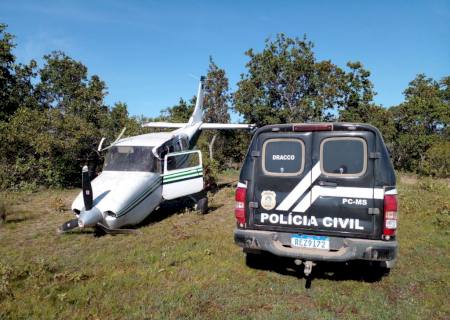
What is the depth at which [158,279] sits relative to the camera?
562 centimetres

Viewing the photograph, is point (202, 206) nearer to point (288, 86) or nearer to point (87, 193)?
point (87, 193)

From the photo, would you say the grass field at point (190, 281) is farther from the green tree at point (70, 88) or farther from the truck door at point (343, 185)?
the green tree at point (70, 88)

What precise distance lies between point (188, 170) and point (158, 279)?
17.7 feet

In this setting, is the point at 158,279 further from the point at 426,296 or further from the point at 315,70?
the point at 315,70

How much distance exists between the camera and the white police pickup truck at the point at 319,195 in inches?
191

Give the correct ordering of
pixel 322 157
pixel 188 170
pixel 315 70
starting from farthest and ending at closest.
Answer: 1. pixel 315 70
2. pixel 188 170
3. pixel 322 157

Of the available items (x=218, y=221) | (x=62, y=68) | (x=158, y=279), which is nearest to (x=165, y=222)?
(x=218, y=221)

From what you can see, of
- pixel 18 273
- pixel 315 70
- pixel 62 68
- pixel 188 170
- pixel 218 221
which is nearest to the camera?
pixel 18 273

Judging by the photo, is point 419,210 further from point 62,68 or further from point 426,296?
point 62,68

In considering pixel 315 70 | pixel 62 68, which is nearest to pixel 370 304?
pixel 62 68

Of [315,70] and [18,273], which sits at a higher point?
[315,70]

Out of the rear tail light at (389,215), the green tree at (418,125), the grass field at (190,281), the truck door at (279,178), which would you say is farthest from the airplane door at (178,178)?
the green tree at (418,125)

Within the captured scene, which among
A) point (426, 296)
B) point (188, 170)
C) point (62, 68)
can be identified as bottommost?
point (426, 296)

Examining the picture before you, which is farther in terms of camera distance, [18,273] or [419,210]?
[419,210]
